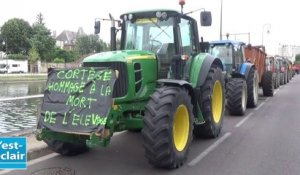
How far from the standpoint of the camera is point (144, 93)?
7480 mm

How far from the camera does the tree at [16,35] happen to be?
3600 inches

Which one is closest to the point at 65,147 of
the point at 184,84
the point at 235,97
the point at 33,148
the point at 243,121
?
the point at 33,148

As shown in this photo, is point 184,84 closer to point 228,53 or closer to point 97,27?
point 97,27

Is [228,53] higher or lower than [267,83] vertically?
higher

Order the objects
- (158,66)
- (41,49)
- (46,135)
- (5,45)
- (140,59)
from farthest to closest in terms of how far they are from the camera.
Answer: (5,45) < (41,49) < (158,66) < (140,59) < (46,135)

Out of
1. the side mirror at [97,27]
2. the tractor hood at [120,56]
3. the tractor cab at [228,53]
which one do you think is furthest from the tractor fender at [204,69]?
the tractor cab at [228,53]

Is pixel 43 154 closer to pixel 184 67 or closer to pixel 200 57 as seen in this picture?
pixel 184 67

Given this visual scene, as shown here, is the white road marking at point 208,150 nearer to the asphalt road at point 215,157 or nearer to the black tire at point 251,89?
the asphalt road at point 215,157

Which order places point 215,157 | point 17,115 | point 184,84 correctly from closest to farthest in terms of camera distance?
point 184,84 < point 215,157 < point 17,115

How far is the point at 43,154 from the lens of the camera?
8039 millimetres

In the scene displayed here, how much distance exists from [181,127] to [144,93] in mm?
887

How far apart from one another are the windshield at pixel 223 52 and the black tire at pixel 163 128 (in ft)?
27.2

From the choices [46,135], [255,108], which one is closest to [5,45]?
[255,108]

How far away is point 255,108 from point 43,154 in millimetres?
9327
